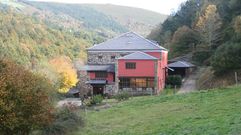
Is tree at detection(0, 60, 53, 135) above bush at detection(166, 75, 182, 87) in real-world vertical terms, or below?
below

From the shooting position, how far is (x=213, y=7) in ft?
215

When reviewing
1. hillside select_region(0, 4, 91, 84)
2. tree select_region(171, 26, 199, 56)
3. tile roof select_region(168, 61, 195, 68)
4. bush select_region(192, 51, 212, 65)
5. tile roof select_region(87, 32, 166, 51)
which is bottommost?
tile roof select_region(168, 61, 195, 68)

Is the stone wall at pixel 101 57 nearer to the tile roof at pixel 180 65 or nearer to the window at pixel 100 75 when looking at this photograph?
the window at pixel 100 75

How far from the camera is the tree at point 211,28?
6456 cm

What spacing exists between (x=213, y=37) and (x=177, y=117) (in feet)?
151

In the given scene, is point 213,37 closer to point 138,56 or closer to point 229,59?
point 138,56

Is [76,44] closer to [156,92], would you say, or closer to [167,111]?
[156,92]

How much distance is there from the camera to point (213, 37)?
6500 centimetres

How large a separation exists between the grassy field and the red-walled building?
19.0 metres

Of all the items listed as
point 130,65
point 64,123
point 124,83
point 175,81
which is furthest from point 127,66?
point 64,123

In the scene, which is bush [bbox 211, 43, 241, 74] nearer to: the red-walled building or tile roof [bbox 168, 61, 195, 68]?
the red-walled building

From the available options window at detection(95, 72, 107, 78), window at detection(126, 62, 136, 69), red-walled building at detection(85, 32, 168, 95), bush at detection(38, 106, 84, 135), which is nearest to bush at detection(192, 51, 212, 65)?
red-walled building at detection(85, 32, 168, 95)

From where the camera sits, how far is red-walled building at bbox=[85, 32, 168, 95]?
5038 cm

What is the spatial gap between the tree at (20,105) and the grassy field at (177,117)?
13.0 ft
